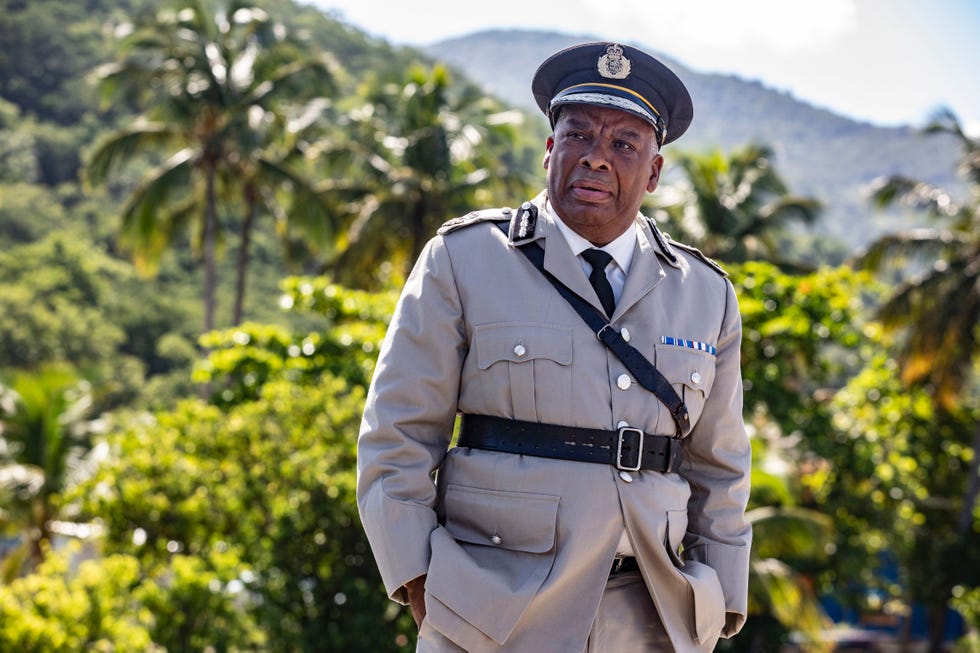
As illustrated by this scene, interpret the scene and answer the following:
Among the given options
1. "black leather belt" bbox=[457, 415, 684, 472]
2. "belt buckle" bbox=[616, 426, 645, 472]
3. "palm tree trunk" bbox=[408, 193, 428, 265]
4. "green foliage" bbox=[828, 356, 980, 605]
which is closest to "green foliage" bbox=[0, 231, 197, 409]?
"palm tree trunk" bbox=[408, 193, 428, 265]

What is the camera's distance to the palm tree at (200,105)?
23.1 m

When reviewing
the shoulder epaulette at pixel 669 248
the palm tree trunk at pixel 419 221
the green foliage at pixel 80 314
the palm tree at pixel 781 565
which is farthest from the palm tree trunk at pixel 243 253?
the shoulder epaulette at pixel 669 248

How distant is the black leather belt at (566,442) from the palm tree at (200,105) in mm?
20407

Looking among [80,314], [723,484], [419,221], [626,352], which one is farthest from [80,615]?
[80,314]

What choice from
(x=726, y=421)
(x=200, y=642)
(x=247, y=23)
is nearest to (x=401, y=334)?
(x=726, y=421)

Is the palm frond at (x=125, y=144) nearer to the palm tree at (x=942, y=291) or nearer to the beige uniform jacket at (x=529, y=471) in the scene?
the palm tree at (x=942, y=291)

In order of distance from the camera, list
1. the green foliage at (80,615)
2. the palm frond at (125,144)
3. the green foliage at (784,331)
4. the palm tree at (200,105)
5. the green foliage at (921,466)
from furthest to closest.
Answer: the palm frond at (125,144), the palm tree at (200,105), the green foliage at (921,466), the green foliage at (784,331), the green foliage at (80,615)

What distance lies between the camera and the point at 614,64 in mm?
2924

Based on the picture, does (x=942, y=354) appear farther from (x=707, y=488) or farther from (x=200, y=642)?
(x=707, y=488)

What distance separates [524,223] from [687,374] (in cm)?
54

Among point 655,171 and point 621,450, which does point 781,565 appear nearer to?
point 655,171

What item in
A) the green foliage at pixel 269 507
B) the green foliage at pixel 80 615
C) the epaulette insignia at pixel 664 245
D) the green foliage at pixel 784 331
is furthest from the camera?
the green foliage at pixel 784 331

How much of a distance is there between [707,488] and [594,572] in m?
0.46

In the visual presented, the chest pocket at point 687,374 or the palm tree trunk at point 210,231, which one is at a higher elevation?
the chest pocket at point 687,374
